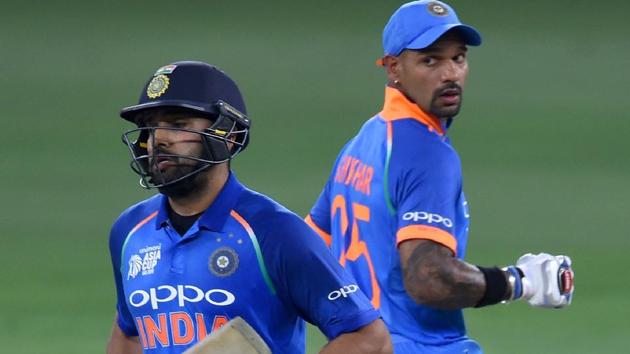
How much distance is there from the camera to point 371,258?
5.34 meters

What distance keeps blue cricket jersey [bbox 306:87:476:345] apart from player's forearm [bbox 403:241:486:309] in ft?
0.16

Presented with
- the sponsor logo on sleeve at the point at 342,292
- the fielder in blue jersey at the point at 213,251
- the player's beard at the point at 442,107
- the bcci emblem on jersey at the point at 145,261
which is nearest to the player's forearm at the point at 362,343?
the fielder in blue jersey at the point at 213,251

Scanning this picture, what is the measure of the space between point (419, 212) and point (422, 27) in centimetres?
73

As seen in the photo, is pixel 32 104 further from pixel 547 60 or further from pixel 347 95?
pixel 547 60

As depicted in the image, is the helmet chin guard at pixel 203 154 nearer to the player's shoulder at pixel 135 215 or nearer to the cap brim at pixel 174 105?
the cap brim at pixel 174 105

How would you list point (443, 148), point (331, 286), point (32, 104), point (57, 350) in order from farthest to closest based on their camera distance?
point (32, 104), point (57, 350), point (443, 148), point (331, 286)

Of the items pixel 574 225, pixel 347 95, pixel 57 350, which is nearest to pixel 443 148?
pixel 57 350

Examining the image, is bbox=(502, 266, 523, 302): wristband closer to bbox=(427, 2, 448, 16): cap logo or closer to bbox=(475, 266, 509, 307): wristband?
bbox=(475, 266, 509, 307): wristband

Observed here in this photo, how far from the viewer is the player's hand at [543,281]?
211 inches

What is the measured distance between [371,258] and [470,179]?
6700 millimetres

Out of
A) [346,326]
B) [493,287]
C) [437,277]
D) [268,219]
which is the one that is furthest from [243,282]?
[493,287]

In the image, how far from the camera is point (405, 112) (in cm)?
542

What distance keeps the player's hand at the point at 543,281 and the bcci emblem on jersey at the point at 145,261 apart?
1443 mm

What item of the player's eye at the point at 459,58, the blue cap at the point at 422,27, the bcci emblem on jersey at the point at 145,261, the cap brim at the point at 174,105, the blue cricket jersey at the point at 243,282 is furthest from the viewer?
the player's eye at the point at 459,58
